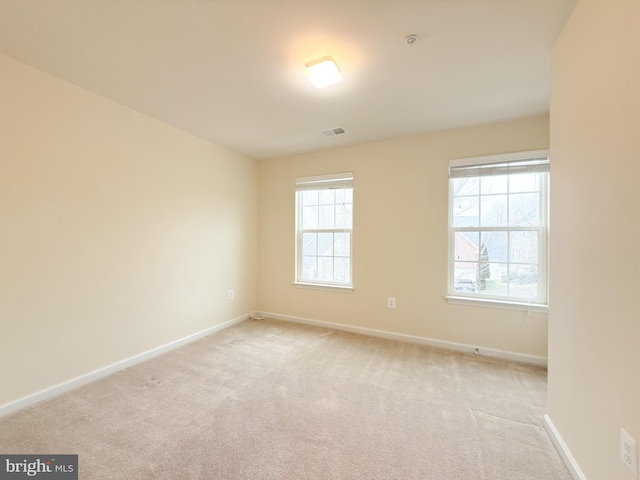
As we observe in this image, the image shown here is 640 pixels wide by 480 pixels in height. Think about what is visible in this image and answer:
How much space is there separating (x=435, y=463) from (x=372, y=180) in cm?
280

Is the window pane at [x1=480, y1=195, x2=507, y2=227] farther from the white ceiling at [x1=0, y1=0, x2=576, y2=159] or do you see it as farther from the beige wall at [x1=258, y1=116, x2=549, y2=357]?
the white ceiling at [x1=0, y1=0, x2=576, y2=159]

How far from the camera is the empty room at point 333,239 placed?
138 cm

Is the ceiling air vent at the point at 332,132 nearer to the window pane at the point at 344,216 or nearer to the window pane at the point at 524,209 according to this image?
the window pane at the point at 344,216

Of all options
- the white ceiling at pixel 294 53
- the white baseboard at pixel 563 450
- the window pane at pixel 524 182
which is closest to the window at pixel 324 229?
the white ceiling at pixel 294 53

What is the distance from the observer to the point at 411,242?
3193mm

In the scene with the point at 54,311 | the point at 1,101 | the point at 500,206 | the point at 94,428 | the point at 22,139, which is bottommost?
the point at 94,428

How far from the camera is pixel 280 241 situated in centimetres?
408

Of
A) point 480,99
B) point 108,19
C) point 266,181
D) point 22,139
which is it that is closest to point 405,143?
point 480,99

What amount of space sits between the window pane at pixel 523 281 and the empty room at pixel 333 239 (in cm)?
2

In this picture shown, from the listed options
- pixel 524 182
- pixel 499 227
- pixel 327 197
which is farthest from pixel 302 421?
pixel 524 182

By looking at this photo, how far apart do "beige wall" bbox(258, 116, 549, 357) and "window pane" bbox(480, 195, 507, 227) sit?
38 cm

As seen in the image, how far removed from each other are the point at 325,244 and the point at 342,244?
0.27 metres

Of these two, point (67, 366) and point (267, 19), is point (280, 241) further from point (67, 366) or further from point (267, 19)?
point (267, 19)

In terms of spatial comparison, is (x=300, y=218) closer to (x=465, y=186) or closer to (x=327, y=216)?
(x=327, y=216)
